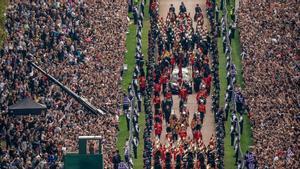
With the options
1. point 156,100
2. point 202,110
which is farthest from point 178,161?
point 156,100

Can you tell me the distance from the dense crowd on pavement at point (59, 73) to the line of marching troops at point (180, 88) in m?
2.56

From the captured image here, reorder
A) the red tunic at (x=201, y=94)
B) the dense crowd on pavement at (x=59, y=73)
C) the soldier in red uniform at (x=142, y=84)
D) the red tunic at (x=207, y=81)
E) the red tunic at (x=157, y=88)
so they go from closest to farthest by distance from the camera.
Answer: the dense crowd on pavement at (x=59, y=73)
the red tunic at (x=201, y=94)
the red tunic at (x=157, y=88)
the soldier in red uniform at (x=142, y=84)
the red tunic at (x=207, y=81)

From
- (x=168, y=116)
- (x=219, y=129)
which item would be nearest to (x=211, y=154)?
(x=219, y=129)

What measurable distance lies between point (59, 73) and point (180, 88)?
7691 millimetres

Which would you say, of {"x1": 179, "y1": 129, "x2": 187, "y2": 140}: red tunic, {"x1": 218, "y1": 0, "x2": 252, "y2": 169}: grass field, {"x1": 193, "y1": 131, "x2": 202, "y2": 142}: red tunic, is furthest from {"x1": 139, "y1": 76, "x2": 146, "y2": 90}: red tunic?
{"x1": 193, "y1": 131, "x2": 202, "y2": 142}: red tunic

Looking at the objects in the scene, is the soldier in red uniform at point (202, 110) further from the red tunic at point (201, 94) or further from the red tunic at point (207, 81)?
the red tunic at point (207, 81)

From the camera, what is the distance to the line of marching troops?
82.2 m

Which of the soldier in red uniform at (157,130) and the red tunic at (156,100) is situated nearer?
the soldier in red uniform at (157,130)

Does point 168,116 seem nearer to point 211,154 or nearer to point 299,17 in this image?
point 211,154

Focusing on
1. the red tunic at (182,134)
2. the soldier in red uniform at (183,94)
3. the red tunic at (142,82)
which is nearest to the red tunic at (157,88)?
the red tunic at (142,82)

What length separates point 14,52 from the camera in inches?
3846

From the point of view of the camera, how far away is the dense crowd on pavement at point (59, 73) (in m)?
81.1

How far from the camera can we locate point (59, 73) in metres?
93.6

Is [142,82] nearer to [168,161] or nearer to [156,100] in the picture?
[156,100]
